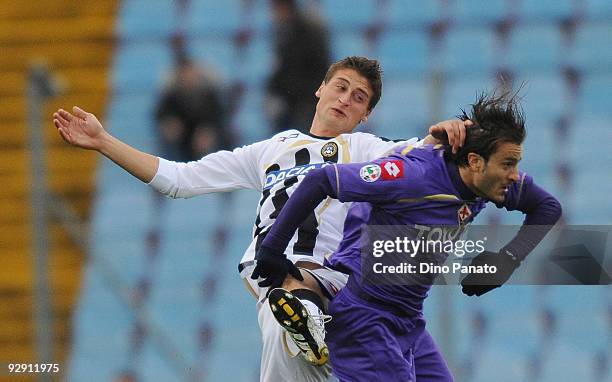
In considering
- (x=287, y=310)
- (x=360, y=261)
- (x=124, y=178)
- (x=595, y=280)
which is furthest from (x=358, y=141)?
(x=124, y=178)

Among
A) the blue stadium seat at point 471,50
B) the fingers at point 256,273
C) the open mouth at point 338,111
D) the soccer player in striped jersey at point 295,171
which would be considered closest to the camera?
the fingers at point 256,273

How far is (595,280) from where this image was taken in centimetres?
448

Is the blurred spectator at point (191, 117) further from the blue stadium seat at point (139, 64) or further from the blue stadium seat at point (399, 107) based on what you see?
the blue stadium seat at point (399, 107)

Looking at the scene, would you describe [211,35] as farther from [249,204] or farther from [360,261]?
[360,261]

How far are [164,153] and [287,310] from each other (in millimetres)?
3013

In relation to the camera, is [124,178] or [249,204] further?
[124,178]

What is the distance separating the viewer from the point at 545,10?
22.0 feet

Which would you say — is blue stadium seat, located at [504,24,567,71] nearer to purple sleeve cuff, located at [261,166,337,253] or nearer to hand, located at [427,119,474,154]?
hand, located at [427,119,474,154]

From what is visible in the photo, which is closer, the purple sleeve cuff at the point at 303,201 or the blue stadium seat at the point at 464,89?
the purple sleeve cuff at the point at 303,201

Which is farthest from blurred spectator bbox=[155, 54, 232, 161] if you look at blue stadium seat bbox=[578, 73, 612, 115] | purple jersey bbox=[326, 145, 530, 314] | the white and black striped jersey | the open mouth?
purple jersey bbox=[326, 145, 530, 314]

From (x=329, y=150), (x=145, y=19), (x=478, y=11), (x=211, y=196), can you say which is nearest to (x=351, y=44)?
(x=478, y=11)

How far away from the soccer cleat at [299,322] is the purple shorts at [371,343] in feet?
0.41

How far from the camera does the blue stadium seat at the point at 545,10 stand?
661 cm

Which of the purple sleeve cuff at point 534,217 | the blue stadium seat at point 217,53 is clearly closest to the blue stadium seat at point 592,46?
the blue stadium seat at point 217,53
